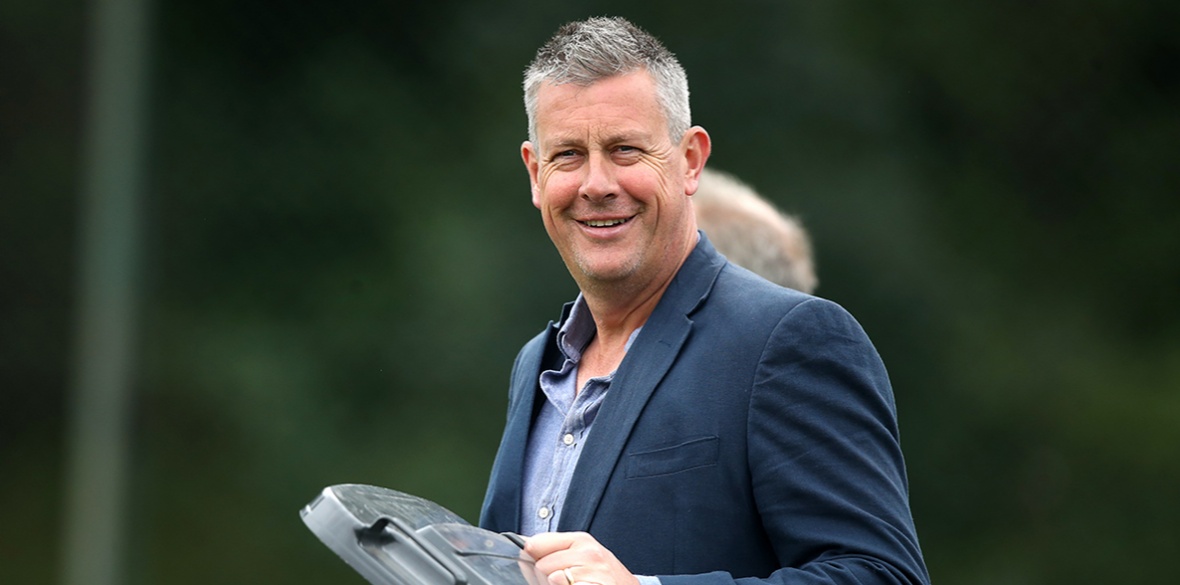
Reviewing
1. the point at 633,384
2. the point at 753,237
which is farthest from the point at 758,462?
the point at 753,237

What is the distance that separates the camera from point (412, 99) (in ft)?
20.9

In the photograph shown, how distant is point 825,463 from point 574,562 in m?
0.37

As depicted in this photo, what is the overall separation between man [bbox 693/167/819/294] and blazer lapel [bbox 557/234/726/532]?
882 millimetres

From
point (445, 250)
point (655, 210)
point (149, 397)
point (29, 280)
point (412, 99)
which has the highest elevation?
point (655, 210)

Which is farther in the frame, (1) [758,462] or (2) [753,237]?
(2) [753,237]

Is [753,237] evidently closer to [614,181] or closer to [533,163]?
[533,163]

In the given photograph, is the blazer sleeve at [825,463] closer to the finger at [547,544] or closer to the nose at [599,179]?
the finger at [547,544]

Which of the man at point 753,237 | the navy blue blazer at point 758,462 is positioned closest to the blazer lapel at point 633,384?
the navy blue blazer at point 758,462

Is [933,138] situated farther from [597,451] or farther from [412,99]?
[597,451]

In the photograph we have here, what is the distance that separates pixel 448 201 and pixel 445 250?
0.78 ft

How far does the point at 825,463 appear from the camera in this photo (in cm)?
174

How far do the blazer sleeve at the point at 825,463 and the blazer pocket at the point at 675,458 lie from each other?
0.05 metres

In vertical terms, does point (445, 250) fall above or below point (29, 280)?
above

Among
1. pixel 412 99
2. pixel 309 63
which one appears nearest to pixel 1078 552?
pixel 412 99
